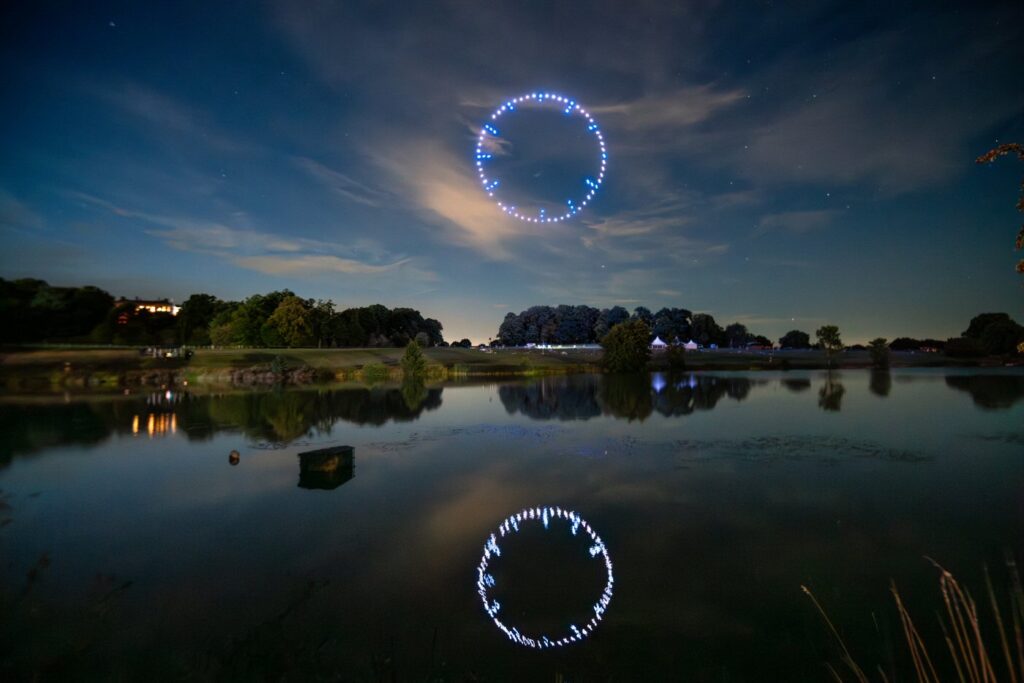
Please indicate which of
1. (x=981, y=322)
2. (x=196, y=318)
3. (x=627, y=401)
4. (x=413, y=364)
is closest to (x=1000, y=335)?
(x=981, y=322)

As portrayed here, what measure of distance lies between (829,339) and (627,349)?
175 feet

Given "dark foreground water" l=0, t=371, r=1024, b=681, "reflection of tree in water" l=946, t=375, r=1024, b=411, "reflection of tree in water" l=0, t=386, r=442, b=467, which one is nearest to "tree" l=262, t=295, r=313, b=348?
"reflection of tree in water" l=0, t=386, r=442, b=467

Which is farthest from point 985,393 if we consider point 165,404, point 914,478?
point 165,404

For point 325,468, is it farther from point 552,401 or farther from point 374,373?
point 374,373

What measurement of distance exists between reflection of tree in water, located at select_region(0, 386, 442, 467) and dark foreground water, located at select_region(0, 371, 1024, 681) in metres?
0.87

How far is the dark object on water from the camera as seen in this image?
768 inches

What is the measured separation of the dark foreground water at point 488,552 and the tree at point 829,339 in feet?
322

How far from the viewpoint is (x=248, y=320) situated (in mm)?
110250

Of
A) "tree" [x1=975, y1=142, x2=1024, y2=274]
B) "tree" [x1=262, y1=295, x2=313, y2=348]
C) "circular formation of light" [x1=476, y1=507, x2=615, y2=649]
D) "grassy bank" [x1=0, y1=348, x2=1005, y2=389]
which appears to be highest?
"tree" [x1=262, y1=295, x2=313, y2=348]

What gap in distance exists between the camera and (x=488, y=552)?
12930 mm

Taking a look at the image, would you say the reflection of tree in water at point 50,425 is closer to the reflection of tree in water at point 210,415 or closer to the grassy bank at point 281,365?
the reflection of tree in water at point 210,415

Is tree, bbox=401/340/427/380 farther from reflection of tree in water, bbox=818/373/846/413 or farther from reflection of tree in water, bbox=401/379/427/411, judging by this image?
reflection of tree in water, bbox=818/373/846/413

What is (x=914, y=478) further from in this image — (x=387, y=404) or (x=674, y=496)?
(x=387, y=404)

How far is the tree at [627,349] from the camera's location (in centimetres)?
9569
